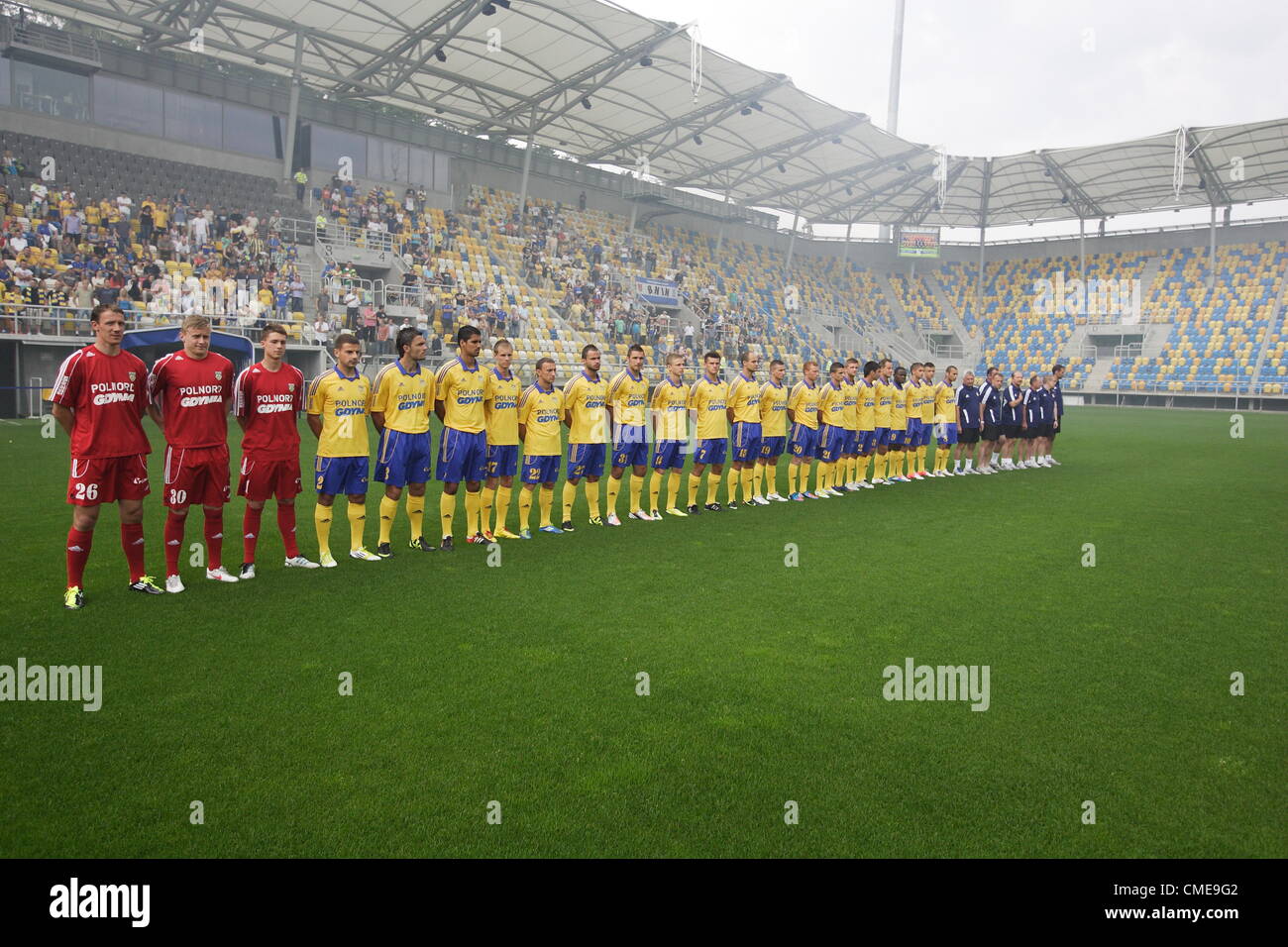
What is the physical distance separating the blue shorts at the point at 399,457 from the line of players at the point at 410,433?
1 centimetres

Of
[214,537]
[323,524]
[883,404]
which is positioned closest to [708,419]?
[883,404]

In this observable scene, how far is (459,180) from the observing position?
115 feet

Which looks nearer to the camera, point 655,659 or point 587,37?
point 655,659

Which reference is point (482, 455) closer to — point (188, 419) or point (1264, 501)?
point (188, 419)

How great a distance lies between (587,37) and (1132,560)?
24.5 m

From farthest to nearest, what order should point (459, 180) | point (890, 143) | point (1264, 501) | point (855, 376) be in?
point (890, 143) → point (459, 180) → point (855, 376) → point (1264, 501)

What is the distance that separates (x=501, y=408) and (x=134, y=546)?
12.5 ft

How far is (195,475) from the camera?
266 inches

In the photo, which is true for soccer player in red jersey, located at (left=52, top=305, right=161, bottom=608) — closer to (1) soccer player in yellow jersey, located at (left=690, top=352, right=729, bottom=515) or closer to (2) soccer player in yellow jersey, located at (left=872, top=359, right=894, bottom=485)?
(1) soccer player in yellow jersey, located at (left=690, top=352, right=729, bottom=515)

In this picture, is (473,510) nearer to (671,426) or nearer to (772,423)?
(671,426)

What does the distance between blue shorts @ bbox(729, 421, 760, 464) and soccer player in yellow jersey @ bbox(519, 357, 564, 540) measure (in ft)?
10.8

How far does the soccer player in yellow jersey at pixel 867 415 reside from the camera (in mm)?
14172

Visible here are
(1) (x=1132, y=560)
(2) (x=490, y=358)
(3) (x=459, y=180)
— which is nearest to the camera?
(1) (x=1132, y=560)
